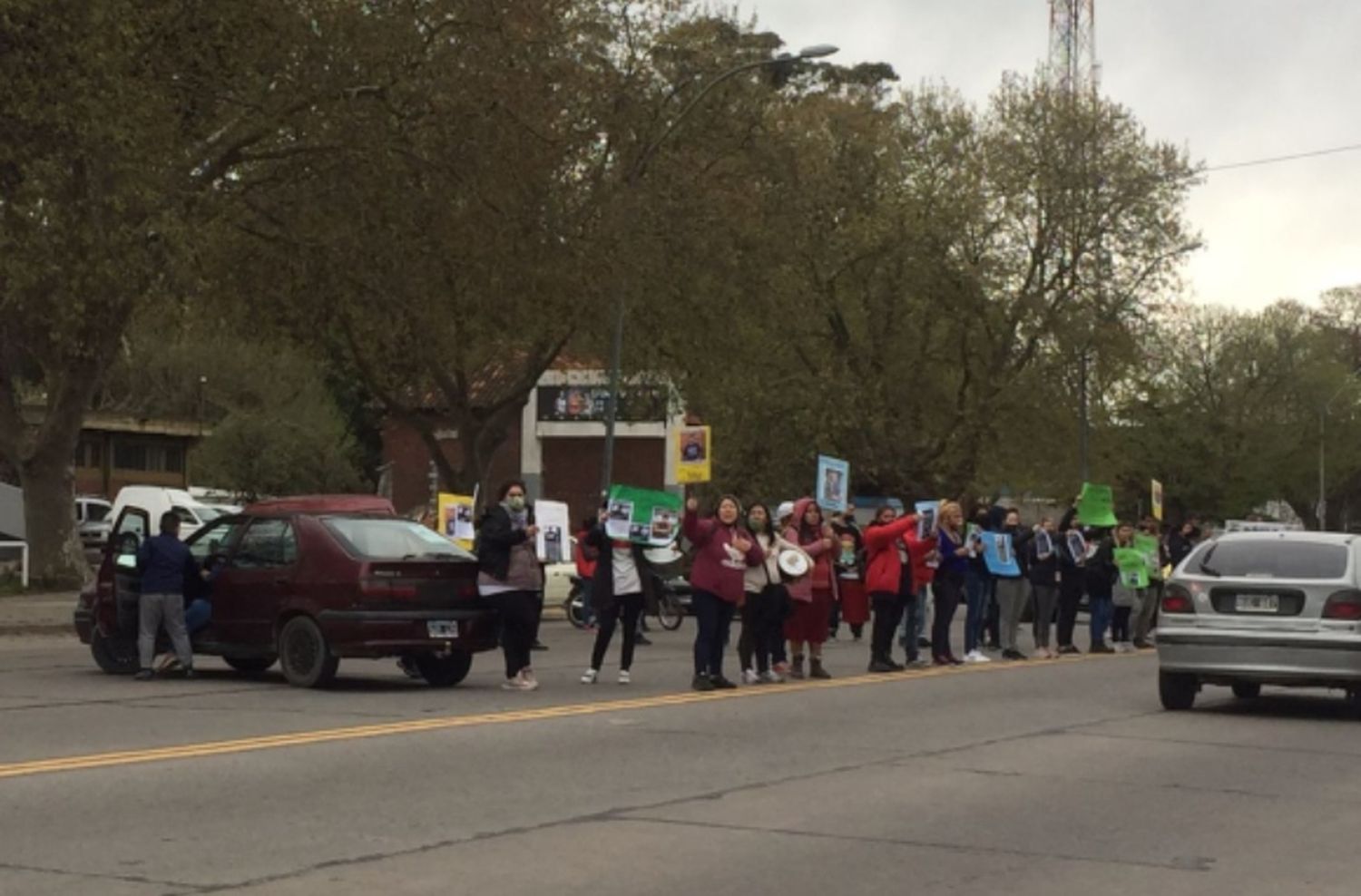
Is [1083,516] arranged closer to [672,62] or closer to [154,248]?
[154,248]

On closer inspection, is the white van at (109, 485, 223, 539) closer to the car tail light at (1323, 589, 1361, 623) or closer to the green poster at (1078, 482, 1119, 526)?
the green poster at (1078, 482, 1119, 526)

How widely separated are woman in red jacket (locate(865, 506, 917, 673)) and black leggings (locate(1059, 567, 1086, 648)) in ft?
14.0

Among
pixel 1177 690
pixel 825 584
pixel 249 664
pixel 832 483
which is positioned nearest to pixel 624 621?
pixel 825 584

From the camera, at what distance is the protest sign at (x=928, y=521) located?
862 inches

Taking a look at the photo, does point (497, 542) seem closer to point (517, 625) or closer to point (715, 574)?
point (517, 625)

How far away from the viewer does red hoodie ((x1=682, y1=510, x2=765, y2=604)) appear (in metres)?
18.4

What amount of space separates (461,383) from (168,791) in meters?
34.1

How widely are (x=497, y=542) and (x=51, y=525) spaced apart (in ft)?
62.4

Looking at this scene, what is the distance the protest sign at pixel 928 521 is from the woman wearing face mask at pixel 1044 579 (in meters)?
2.13

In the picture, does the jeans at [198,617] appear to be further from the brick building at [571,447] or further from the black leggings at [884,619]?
the brick building at [571,447]

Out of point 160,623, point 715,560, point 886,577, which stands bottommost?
point 160,623

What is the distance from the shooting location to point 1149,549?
27.7 meters

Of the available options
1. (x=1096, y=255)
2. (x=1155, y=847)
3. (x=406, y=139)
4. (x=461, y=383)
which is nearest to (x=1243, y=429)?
(x=1096, y=255)

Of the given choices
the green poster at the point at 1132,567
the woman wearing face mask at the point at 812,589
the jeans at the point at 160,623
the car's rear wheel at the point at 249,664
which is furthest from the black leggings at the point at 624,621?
the green poster at the point at 1132,567
